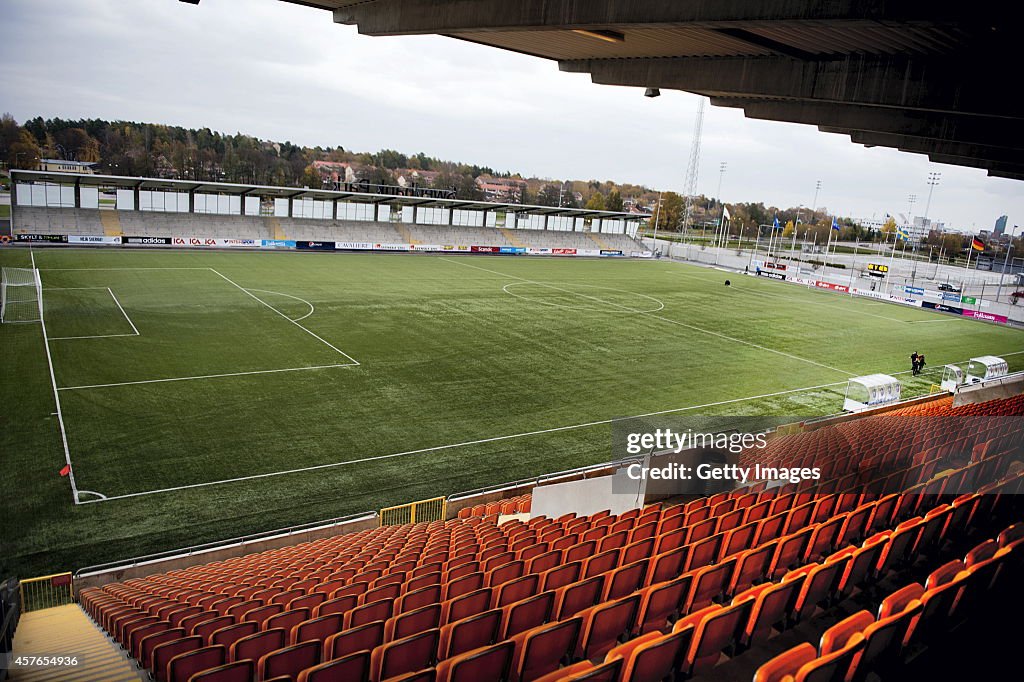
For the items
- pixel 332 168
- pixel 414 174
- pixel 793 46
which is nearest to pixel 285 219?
pixel 793 46

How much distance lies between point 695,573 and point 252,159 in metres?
126

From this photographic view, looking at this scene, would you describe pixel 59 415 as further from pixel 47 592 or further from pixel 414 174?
pixel 414 174

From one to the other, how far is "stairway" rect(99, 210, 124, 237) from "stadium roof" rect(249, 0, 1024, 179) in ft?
154

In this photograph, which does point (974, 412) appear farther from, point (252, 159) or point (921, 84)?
point (252, 159)

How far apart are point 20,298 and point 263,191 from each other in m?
30.2

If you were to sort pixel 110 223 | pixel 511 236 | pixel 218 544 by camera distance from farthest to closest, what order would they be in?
pixel 511 236
pixel 110 223
pixel 218 544

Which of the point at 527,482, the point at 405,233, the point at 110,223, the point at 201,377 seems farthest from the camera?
the point at 405,233

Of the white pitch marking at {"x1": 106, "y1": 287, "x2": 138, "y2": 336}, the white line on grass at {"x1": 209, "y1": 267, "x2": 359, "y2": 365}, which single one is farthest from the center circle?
the white pitch marking at {"x1": 106, "y1": 287, "x2": 138, "y2": 336}

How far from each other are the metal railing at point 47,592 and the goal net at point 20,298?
22828mm

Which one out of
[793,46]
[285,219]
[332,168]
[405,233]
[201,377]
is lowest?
[201,377]

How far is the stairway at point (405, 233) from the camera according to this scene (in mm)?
67312

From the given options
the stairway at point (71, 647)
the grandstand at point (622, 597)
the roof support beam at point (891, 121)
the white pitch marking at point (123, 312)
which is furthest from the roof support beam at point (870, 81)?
the white pitch marking at point (123, 312)

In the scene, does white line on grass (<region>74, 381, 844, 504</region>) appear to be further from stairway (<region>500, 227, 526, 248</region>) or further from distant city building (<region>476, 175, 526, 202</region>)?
distant city building (<region>476, 175, 526, 202</region>)

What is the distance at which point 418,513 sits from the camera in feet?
47.0
